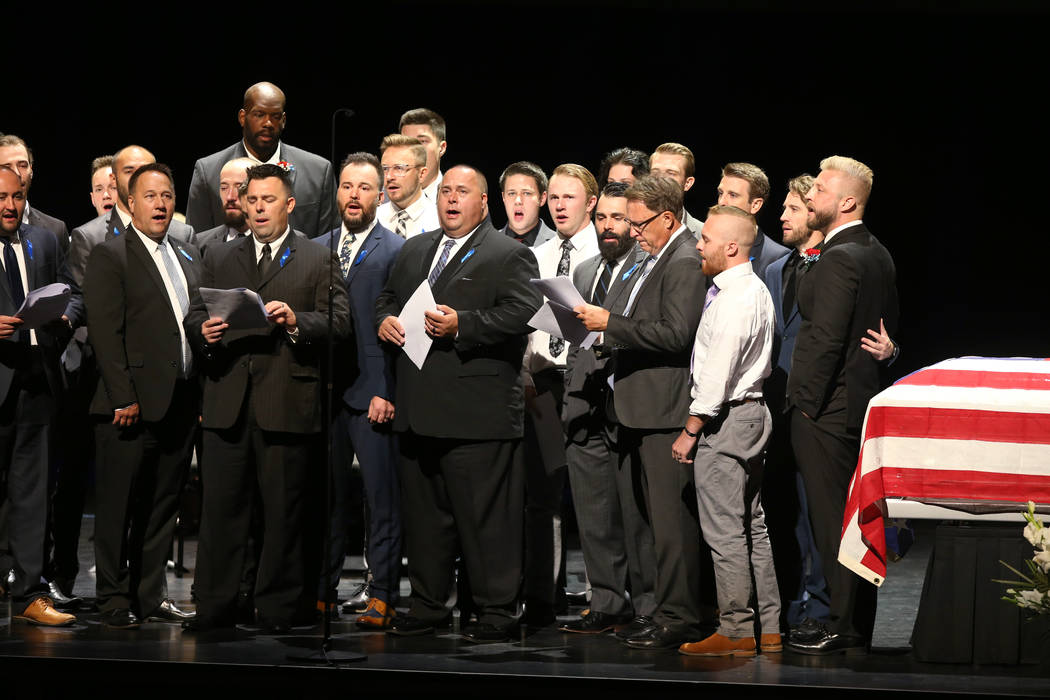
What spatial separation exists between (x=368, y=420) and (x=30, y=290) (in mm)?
1411

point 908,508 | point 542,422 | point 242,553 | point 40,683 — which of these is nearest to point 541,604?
point 542,422

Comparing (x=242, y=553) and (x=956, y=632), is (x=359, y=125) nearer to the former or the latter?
(x=242, y=553)

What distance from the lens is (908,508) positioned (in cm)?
440

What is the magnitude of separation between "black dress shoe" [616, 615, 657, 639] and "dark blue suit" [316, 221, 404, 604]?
91cm

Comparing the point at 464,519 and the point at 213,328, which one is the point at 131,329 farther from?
the point at 464,519

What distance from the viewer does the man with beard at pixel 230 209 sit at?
5.46 metres

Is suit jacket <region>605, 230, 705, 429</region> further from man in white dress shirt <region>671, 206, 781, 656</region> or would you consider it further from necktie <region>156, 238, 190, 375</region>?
necktie <region>156, 238, 190, 375</region>

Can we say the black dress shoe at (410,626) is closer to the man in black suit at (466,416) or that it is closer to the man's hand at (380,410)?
the man in black suit at (466,416)

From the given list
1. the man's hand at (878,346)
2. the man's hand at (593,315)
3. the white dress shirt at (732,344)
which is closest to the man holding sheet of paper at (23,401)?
the man's hand at (593,315)

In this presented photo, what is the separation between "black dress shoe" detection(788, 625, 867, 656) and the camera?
4.61 m

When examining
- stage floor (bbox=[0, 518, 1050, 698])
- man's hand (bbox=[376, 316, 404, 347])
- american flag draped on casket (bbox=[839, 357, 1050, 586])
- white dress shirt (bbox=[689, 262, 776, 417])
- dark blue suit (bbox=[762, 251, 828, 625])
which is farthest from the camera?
dark blue suit (bbox=[762, 251, 828, 625])

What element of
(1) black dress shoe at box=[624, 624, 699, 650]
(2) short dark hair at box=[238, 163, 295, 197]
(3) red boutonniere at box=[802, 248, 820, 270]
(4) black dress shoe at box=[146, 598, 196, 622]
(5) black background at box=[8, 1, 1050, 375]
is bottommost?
(4) black dress shoe at box=[146, 598, 196, 622]

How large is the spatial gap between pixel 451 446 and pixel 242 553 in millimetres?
867

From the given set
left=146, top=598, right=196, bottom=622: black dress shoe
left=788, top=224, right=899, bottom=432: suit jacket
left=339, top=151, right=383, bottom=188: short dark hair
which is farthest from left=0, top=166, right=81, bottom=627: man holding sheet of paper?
left=788, top=224, right=899, bottom=432: suit jacket
